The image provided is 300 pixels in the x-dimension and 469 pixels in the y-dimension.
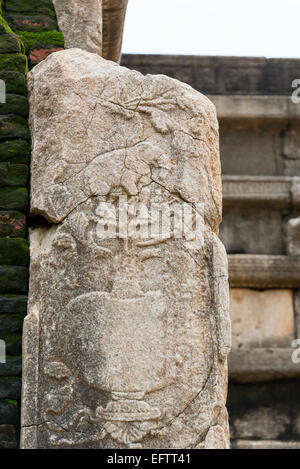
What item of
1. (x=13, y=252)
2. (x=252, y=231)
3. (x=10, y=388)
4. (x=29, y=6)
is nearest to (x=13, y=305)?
(x=13, y=252)

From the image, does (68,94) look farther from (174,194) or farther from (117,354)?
(117,354)

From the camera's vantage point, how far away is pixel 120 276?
10.00 ft

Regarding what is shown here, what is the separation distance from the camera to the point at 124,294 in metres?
3.02

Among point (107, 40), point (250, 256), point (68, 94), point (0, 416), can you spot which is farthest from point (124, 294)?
point (250, 256)

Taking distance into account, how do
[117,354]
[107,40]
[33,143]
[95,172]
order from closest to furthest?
[117,354], [95,172], [33,143], [107,40]

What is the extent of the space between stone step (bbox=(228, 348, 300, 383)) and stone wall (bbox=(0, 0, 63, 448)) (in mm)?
3413

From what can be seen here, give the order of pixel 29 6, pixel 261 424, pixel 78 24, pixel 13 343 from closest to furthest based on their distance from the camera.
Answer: pixel 13 343
pixel 29 6
pixel 78 24
pixel 261 424

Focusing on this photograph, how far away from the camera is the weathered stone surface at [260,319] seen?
6.63 metres

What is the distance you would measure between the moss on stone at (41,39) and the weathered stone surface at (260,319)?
3.34m

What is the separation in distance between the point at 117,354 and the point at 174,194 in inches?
27.9

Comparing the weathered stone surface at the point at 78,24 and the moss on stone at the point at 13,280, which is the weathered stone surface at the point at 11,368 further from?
the weathered stone surface at the point at 78,24

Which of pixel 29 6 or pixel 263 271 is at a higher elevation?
pixel 29 6

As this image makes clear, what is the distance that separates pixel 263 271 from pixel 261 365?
31.6 inches

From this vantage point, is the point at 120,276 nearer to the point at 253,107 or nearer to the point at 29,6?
the point at 29,6
